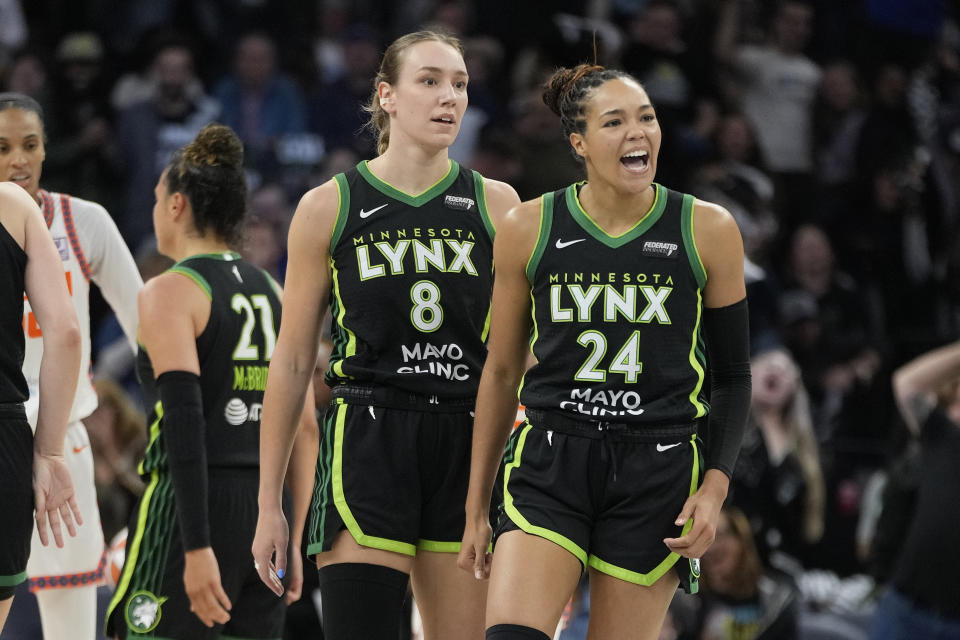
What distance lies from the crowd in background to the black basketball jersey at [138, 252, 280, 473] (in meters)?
3.99

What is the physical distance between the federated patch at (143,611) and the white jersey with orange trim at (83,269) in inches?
33.5

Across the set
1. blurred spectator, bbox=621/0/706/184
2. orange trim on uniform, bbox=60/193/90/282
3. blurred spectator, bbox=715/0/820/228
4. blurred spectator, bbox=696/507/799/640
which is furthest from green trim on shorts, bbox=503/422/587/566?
blurred spectator, bbox=715/0/820/228

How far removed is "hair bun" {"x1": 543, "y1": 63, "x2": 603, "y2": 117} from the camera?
4207 mm

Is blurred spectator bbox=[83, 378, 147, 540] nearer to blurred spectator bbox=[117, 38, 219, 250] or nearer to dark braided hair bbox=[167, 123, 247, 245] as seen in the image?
blurred spectator bbox=[117, 38, 219, 250]

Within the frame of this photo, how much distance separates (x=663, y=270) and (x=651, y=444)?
46 centimetres

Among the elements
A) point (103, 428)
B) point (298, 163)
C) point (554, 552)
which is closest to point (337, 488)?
point (554, 552)

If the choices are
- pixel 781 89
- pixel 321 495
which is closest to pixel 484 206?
pixel 321 495

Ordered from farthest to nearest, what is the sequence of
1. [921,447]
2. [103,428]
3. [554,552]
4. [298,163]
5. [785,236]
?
[785,236] < [298,163] < [103,428] < [921,447] < [554,552]

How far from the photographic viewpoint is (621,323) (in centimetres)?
391

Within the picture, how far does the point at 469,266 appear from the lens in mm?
4254

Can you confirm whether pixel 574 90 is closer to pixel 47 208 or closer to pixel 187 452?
pixel 187 452

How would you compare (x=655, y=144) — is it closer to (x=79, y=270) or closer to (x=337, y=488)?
(x=337, y=488)

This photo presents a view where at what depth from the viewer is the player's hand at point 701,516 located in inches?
151

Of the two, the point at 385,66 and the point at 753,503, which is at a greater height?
the point at 385,66
